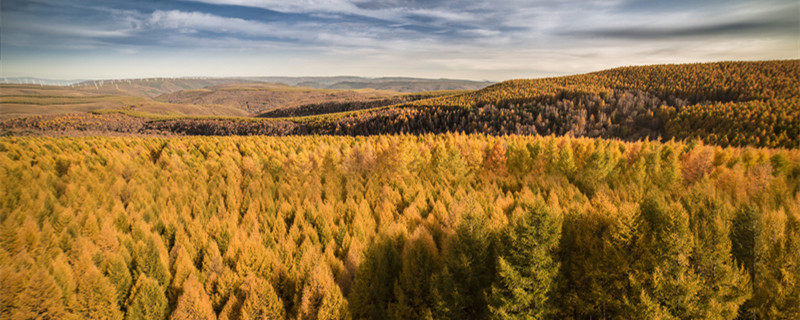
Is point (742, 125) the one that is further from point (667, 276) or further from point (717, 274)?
point (667, 276)

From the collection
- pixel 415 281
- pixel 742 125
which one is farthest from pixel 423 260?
pixel 742 125

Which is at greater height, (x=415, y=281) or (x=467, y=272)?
(x=467, y=272)

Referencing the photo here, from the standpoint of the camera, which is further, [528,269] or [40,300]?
[528,269]

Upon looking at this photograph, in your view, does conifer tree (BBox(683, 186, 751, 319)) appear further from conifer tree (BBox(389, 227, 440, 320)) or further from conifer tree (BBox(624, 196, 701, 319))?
conifer tree (BBox(389, 227, 440, 320))

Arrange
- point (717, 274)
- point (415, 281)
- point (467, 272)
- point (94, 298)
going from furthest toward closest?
point (415, 281), point (467, 272), point (94, 298), point (717, 274)

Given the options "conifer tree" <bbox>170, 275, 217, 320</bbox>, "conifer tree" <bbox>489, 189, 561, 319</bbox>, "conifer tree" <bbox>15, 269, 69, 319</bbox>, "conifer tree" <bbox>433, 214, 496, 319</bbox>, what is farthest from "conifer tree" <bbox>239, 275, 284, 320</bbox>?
"conifer tree" <bbox>489, 189, 561, 319</bbox>

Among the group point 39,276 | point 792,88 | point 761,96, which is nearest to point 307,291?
point 39,276

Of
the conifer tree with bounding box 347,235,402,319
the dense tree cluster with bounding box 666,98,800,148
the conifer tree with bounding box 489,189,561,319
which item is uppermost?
the dense tree cluster with bounding box 666,98,800,148

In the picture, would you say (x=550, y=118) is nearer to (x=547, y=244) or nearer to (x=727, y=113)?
(x=727, y=113)

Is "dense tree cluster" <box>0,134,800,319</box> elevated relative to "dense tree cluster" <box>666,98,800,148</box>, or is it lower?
lower

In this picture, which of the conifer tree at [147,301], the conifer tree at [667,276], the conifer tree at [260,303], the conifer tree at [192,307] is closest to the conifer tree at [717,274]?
the conifer tree at [667,276]

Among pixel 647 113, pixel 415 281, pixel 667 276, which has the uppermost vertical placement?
pixel 647 113

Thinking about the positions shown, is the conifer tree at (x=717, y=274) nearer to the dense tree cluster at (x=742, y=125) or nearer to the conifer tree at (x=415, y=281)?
the conifer tree at (x=415, y=281)
